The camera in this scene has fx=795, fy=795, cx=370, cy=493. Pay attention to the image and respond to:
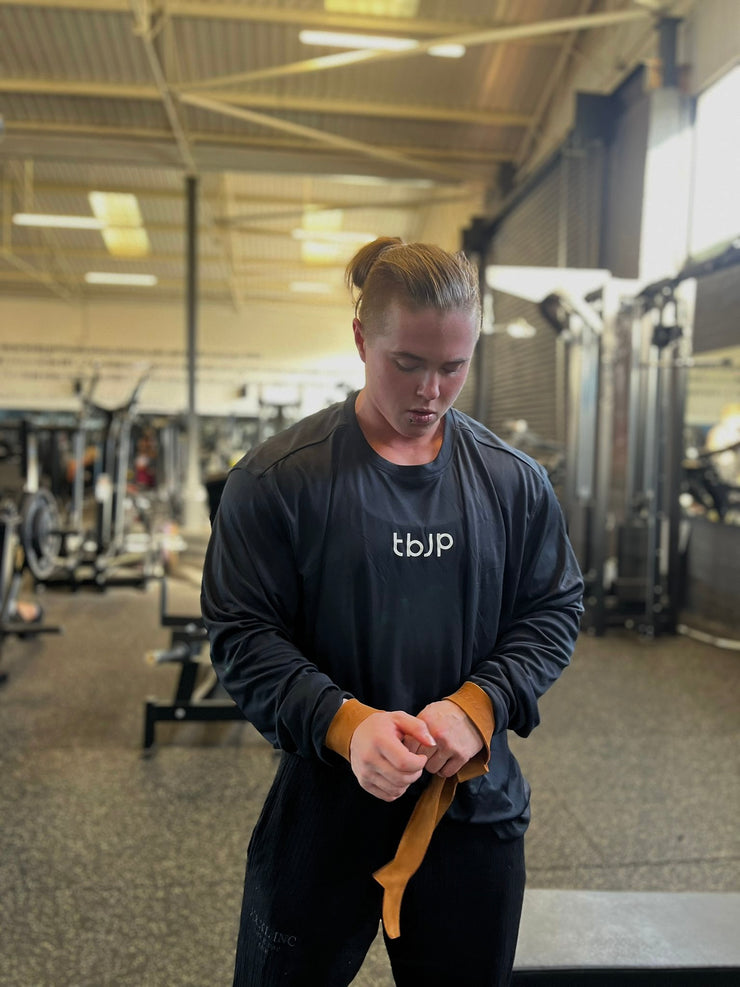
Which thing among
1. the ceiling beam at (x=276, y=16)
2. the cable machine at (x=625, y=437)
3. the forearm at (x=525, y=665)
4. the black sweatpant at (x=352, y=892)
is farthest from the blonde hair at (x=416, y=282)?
the ceiling beam at (x=276, y=16)

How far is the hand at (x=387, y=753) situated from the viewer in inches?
32.3

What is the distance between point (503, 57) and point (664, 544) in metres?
4.94

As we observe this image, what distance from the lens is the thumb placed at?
85 cm

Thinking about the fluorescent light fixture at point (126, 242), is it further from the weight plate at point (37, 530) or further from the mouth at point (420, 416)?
the mouth at point (420, 416)

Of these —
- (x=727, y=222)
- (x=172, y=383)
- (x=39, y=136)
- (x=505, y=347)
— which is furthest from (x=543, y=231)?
(x=172, y=383)

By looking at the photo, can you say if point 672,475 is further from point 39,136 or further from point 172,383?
point 172,383

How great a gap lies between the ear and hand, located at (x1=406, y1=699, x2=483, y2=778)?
430 millimetres

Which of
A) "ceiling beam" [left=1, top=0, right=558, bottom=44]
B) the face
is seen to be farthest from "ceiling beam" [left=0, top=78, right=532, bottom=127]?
the face

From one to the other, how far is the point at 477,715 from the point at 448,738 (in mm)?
53

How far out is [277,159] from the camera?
869 cm

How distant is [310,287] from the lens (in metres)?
14.0

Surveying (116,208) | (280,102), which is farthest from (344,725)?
(116,208)

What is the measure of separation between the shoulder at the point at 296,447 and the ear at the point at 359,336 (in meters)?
0.09

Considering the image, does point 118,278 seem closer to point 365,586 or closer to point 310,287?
point 310,287
